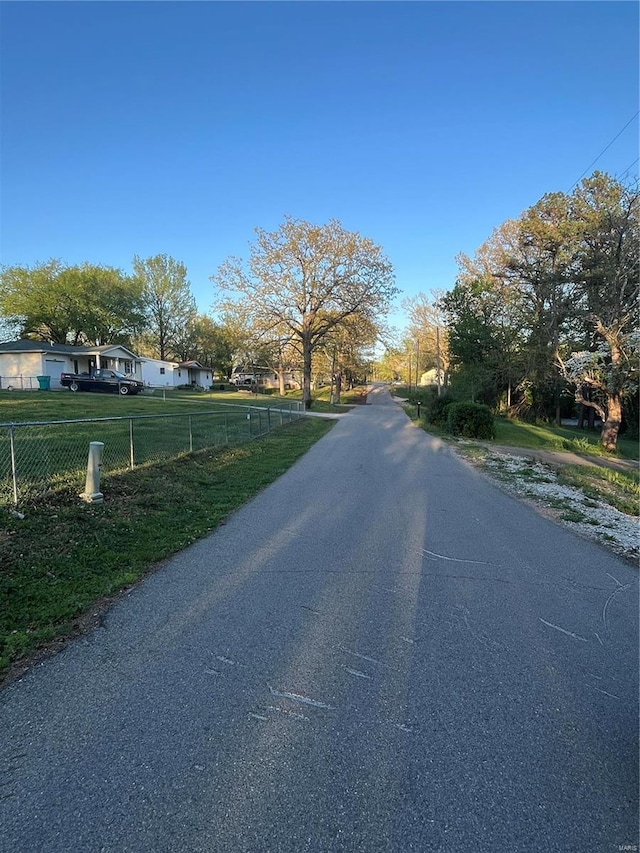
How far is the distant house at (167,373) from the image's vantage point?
48.6 meters

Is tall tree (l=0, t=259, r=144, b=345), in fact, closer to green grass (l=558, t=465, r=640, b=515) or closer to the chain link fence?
the chain link fence

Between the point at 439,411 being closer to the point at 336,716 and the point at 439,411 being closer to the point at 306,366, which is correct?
the point at 306,366

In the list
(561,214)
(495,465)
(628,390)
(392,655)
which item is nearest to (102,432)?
(392,655)

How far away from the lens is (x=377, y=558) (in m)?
4.97

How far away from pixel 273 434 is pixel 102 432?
26.0 ft

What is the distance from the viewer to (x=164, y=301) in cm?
5494

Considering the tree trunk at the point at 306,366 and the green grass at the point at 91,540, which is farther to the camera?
the tree trunk at the point at 306,366

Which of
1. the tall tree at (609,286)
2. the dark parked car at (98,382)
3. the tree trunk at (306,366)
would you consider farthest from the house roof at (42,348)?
the tall tree at (609,286)

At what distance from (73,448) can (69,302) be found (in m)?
44.2

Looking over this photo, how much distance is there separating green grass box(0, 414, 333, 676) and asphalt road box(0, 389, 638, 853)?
33cm

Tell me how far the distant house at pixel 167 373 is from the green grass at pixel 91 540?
4079 centimetres

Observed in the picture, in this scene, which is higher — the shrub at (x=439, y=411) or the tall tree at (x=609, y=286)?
the tall tree at (x=609, y=286)

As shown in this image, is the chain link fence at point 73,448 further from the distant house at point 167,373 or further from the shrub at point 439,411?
the distant house at point 167,373

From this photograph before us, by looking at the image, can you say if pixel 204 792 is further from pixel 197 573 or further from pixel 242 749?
pixel 197 573
